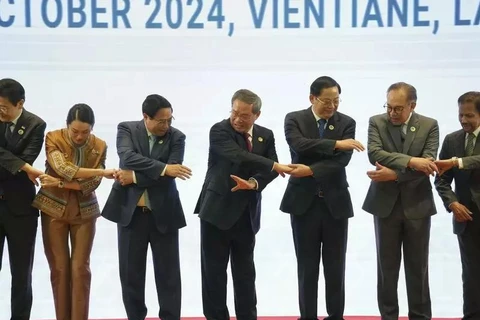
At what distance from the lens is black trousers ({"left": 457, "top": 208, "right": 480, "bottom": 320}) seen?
486cm

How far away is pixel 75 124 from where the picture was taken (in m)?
4.68

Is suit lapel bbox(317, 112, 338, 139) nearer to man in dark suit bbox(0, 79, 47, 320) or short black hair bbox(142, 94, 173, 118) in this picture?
short black hair bbox(142, 94, 173, 118)

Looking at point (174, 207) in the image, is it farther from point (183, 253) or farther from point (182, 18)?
point (182, 18)

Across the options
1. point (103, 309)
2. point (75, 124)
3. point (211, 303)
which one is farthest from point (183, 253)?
point (75, 124)

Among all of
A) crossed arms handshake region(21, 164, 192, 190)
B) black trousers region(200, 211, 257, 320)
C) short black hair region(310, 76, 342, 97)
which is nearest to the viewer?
crossed arms handshake region(21, 164, 192, 190)

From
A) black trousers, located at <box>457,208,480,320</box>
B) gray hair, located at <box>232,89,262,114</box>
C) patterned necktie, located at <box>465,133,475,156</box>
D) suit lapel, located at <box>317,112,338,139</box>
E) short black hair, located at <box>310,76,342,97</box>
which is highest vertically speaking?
short black hair, located at <box>310,76,342,97</box>

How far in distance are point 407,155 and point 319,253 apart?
0.77 meters

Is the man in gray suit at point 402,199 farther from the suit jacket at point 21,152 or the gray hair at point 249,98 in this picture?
the suit jacket at point 21,152

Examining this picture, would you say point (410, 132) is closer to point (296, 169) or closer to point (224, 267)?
point (296, 169)

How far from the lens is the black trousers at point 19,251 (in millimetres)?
4777

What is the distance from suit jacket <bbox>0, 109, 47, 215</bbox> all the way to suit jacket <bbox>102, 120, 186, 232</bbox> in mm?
456

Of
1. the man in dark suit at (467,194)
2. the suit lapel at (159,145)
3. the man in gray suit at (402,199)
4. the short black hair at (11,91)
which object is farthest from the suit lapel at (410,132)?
the short black hair at (11,91)

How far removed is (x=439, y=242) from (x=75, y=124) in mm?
2773

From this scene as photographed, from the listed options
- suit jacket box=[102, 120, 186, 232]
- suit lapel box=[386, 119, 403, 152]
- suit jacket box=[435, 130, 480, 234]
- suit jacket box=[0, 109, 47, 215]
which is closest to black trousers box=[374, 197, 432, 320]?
suit jacket box=[435, 130, 480, 234]
